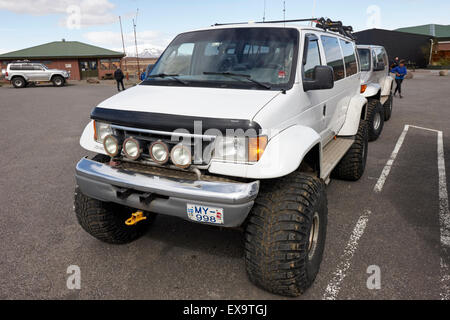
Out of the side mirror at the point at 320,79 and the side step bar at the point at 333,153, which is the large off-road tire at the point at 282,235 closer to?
the side step bar at the point at 333,153

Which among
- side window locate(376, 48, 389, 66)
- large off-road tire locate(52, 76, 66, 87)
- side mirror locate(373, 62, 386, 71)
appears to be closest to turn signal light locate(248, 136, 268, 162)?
side mirror locate(373, 62, 386, 71)

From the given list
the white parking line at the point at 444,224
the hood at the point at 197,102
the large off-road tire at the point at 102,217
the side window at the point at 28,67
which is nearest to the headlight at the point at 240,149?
the hood at the point at 197,102

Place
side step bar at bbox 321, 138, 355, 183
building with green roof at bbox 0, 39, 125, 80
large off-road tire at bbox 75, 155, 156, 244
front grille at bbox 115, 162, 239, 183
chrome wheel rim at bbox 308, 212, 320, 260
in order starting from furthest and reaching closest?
building with green roof at bbox 0, 39, 125, 80, side step bar at bbox 321, 138, 355, 183, large off-road tire at bbox 75, 155, 156, 244, chrome wheel rim at bbox 308, 212, 320, 260, front grille at bbox 115, 162, 239, 183

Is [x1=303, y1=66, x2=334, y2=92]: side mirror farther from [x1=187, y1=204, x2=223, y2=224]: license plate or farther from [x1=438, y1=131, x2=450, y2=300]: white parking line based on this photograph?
[x1=438, y1=131, x2=450, y2=300]: white parking line

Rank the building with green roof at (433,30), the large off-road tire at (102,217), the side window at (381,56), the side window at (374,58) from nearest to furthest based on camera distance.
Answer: the large off-road tire at (102,217), the side window at (374,58), the side window at (381,56), the building with green roof at (433,30)

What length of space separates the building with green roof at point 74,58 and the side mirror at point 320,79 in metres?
39.4

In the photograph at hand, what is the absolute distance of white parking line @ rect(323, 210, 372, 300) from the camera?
2.95 metres

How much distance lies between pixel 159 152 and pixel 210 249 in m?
1.38

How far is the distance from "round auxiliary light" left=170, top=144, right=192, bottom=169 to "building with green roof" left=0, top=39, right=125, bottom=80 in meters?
39.7

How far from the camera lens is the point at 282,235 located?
2.57 meters

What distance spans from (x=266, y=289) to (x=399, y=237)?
1883 millimetres

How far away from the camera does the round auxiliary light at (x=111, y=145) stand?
2961 millimetres
